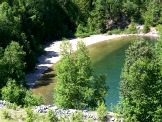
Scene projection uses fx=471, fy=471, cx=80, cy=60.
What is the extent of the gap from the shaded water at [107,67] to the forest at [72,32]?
5.39 m

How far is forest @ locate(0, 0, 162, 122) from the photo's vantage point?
165ft

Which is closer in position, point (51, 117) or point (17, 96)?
point (51, 117)

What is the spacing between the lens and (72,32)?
161500mm

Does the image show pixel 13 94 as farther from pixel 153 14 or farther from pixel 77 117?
pixel 153 14

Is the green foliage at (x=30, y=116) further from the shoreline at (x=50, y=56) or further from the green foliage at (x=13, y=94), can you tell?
the shoreline at (x=50, y=56)

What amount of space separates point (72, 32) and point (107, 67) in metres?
48.7

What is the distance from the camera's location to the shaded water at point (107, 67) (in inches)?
3617

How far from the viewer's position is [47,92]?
94.3 m

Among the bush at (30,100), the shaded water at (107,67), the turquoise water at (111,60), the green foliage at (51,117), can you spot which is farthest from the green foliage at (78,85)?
the turquoise water at (111,60)

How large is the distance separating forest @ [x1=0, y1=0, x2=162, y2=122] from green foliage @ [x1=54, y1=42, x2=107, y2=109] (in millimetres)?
147

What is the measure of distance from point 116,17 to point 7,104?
117 metres

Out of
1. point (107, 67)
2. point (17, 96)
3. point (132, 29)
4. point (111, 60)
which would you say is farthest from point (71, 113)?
point (132, 29)

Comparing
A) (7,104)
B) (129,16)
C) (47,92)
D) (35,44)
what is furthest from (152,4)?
(7,104)

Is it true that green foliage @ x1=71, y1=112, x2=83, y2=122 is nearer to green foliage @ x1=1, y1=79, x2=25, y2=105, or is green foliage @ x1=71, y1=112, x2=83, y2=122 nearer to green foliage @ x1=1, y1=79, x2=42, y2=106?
green foliage @ x1=1, y1=79, x2=42, y2=106
